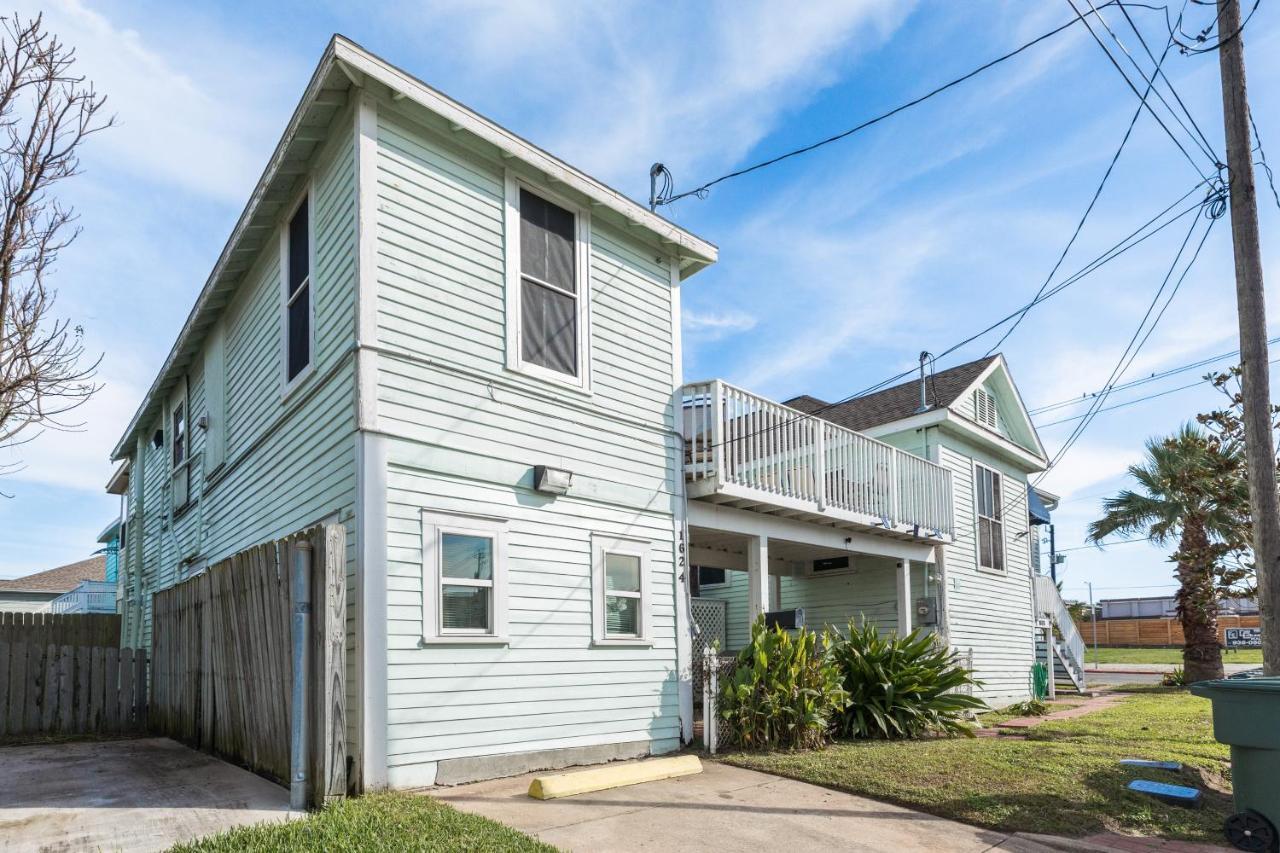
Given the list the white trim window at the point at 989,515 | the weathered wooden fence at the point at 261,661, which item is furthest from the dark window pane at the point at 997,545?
the weathered wooden fence at the point at 261,661

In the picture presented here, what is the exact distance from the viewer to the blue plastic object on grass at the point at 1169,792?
7.27m

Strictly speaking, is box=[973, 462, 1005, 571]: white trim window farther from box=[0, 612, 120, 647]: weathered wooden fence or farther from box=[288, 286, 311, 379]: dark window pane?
box=[0, 612, 120, 647]: weathered wooden fence

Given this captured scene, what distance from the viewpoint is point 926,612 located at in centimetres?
1545

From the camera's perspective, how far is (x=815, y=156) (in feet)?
36.4

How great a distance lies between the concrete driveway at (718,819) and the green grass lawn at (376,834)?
0.47 metres

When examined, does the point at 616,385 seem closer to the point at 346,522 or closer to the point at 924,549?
the point at 346,522

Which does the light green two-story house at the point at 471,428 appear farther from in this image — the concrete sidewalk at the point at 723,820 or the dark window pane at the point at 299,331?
the concrete sidewalk at the point at 723,820

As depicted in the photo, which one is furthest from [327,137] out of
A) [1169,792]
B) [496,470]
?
[1169,792]

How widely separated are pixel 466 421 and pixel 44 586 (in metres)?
34.3

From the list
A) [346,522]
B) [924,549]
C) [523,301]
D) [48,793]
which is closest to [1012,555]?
[924,549]

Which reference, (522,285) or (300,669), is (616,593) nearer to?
(522,285)

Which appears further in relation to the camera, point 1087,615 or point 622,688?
point 1087,615

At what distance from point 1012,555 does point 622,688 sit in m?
12.5

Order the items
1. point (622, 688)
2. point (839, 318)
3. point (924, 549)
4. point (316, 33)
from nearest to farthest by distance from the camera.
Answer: point (316, 33), point (622, 688), point (839, 318), point (924, 549)
